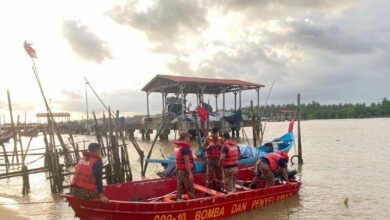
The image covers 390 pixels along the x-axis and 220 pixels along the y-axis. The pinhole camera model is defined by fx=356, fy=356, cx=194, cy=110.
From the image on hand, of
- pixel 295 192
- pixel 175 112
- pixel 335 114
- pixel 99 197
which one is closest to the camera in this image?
→ pixel 99 197

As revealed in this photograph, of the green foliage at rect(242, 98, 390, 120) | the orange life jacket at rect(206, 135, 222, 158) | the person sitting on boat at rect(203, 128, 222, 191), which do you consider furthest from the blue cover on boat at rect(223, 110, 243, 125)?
the green foliage at rect(242, 98, 390, 120)

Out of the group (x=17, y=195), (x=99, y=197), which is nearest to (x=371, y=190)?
(x=99, y=197)

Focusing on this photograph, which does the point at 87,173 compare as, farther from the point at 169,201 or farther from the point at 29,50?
the point at 29,50

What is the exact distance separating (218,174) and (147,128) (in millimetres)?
29675

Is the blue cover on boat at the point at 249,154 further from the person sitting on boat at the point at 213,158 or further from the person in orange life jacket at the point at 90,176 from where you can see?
the person in orange life jacket at the point at 90,176

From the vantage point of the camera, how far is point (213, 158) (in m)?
10.7

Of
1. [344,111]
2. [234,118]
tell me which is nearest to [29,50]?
[234,118]

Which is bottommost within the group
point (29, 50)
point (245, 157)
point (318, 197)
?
point (318, 197)

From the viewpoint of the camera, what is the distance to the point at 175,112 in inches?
1475

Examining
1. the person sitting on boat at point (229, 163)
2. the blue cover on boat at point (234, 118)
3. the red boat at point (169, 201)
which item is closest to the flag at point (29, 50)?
the red boat at point (169, 201)

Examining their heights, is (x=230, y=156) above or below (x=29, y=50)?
below

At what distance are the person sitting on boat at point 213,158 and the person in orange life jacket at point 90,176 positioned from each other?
13.2 feet

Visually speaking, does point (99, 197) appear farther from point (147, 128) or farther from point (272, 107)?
point (272, 107)

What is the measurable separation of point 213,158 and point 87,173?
437cm
